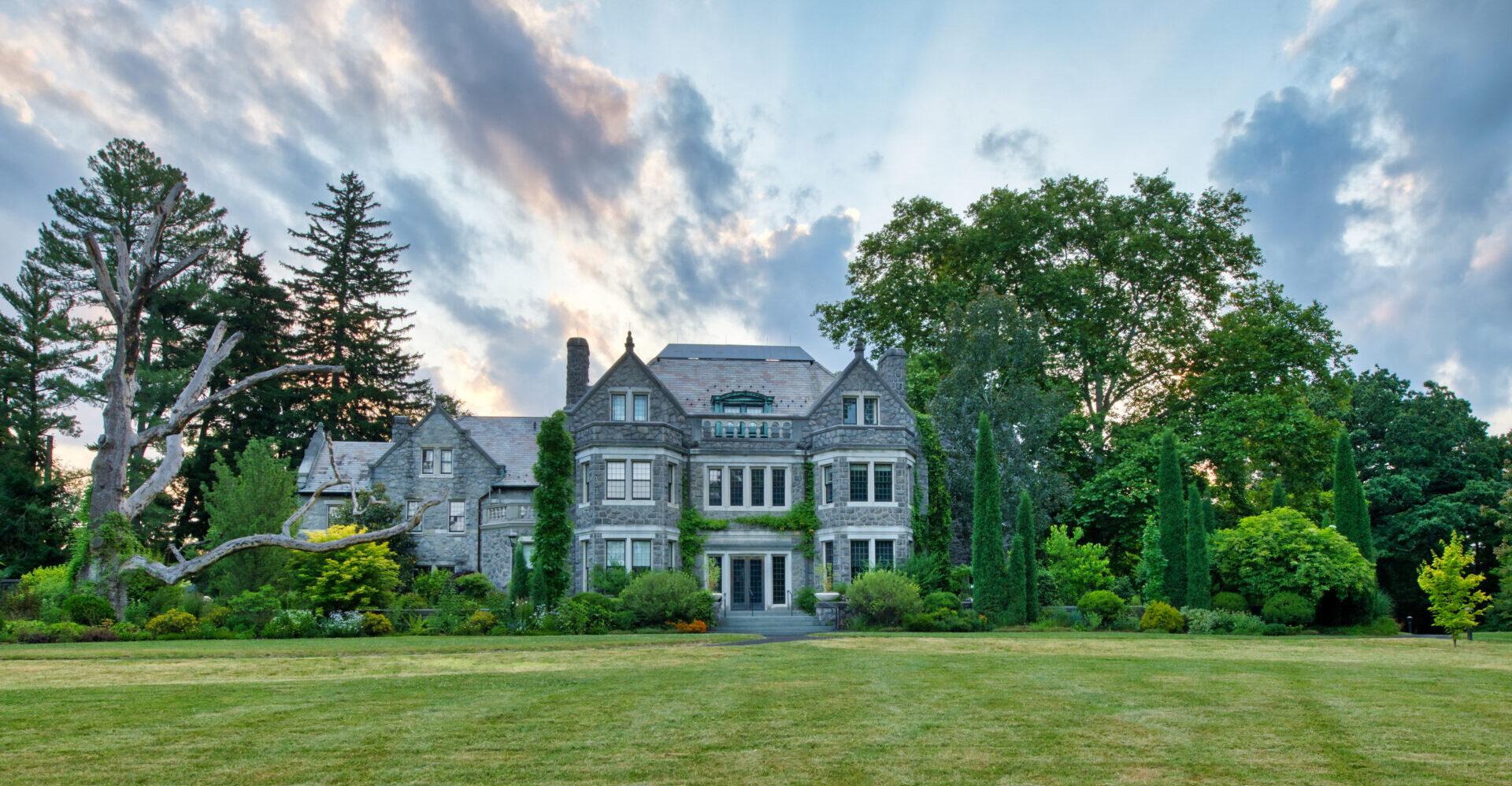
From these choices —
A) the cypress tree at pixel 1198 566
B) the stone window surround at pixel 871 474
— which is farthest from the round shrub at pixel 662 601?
the cypress tree at pixel 1198 566

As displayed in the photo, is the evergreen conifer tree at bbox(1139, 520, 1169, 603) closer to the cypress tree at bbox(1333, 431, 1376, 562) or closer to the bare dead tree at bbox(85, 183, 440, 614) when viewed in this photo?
the cypress tree at bbox(1333, 431, 1376, 562)

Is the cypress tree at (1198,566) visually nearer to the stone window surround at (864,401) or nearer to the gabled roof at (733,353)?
the stone window surround at (864,401)

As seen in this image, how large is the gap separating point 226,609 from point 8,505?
21.5 meters

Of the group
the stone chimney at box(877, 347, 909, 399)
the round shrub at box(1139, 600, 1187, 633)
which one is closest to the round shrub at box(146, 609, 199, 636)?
the stone chimney at box(877, 347, 909, 399)

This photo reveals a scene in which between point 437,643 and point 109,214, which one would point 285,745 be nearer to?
point 437,643

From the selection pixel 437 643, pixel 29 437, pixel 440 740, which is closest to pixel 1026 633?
pixel 437 643

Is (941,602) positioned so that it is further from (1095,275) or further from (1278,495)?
(1095,275)

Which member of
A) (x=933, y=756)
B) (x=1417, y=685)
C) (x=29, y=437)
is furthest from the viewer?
(x=29, y=437)

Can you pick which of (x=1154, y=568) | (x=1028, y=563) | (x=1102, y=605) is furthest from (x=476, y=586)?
(x=1154, y=568)

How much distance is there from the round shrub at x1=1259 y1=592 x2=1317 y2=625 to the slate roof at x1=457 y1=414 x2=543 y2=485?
26177mm

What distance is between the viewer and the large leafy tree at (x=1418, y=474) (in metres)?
40.6

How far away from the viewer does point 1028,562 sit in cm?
3111

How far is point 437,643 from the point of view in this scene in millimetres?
22312

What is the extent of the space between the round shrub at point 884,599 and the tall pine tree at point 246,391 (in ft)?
110
